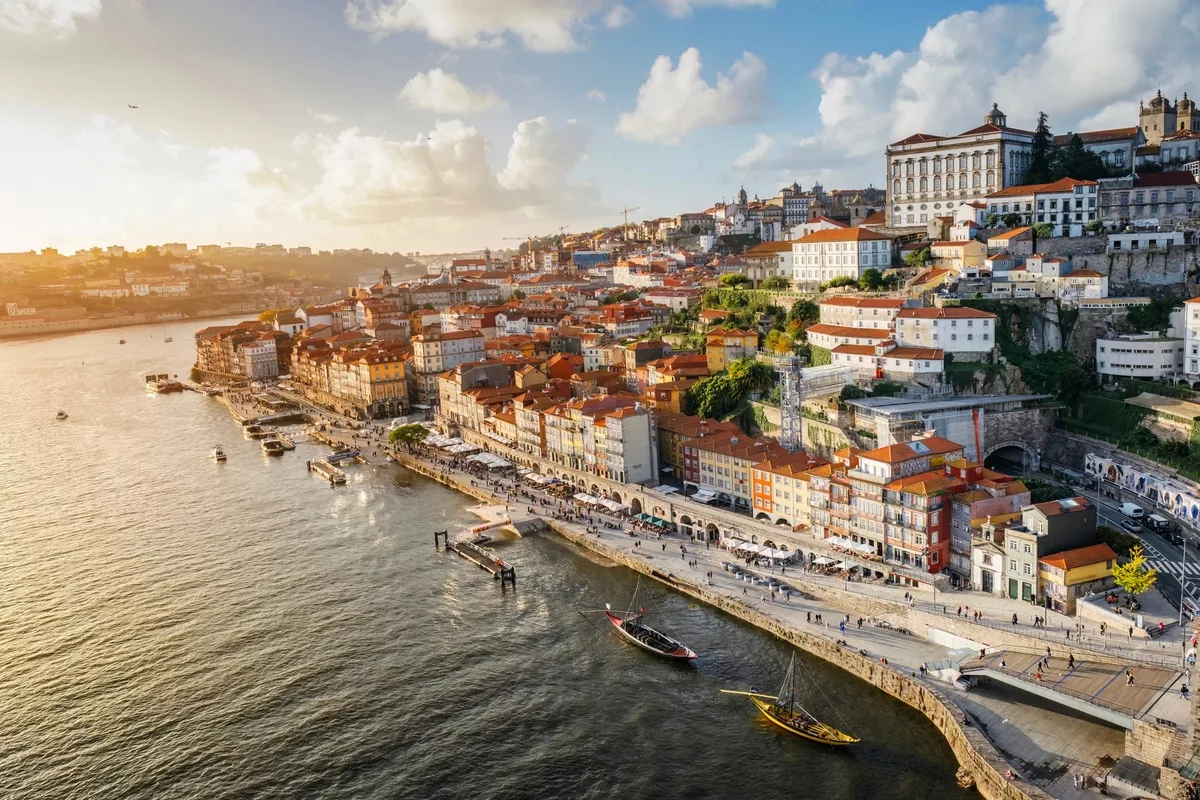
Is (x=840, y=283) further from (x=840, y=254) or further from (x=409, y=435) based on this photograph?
(x=409, y=435)

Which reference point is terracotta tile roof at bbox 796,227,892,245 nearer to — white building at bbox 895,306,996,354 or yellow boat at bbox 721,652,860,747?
white building at bbox 895,306,996,354

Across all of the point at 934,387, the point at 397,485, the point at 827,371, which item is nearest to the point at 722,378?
the point at 827,371

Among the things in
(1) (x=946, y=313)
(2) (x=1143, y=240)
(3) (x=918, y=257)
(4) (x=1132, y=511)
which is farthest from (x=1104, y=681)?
(3) (x=918, y=257)

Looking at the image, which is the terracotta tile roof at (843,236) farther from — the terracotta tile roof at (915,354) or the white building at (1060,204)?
the terracotta tile roof at (915,354)

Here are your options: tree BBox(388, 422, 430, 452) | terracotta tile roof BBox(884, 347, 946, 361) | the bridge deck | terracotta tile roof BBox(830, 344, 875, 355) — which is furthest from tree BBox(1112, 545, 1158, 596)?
tree BBox(388, 422, 430, 452)

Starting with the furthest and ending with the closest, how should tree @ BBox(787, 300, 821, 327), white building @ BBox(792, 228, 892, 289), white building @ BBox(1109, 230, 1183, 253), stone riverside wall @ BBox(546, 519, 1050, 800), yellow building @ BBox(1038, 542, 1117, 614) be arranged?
white building @ BBox(792, 228, 892, 289) < tree @ BBox(787, 300, 821, 327) < white building @ BBox(1109, 230, 1183, 253) < yellow building @ BBox(1038, 542, 1117, 614) < stone riverside wall @ BBox(546, 519, 1050, 800)

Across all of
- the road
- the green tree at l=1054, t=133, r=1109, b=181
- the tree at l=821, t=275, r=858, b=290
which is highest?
the green tree at l=1054, t=133, r=1109, b=181
